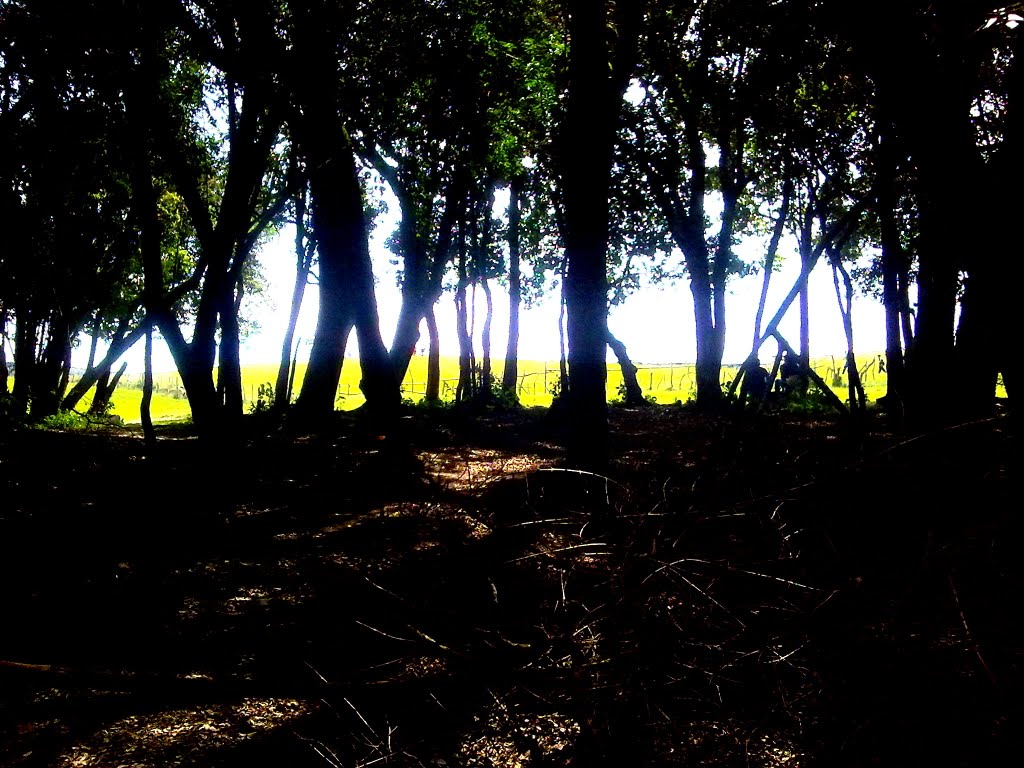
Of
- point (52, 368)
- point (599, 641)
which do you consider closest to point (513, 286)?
point (52, 368)

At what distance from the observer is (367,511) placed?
23.8 ft

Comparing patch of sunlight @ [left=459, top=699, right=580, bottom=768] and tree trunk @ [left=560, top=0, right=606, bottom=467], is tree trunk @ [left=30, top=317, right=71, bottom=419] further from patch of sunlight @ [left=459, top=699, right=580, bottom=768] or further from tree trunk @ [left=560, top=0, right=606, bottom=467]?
patch of sunlight @ [left=459, top=699, right=580, bottom=768]

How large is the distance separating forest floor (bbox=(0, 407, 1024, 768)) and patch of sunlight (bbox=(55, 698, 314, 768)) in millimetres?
14

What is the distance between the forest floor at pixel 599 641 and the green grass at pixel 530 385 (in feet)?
71.2

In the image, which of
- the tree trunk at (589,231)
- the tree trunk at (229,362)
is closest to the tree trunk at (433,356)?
the tree trunk at (229,362)

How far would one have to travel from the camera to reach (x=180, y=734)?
3164 mm

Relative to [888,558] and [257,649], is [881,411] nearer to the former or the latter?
[888,558]

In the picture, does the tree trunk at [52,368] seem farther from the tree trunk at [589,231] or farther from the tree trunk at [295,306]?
the tree trunk at [589,231]

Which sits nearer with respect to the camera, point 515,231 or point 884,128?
point 884,128

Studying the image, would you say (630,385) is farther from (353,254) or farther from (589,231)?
(589,231)

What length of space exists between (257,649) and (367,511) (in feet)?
10.4

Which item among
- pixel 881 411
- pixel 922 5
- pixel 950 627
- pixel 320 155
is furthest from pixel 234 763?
pixel 881 411

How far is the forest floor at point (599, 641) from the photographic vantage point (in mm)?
2967

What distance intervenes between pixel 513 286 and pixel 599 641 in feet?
69.7
